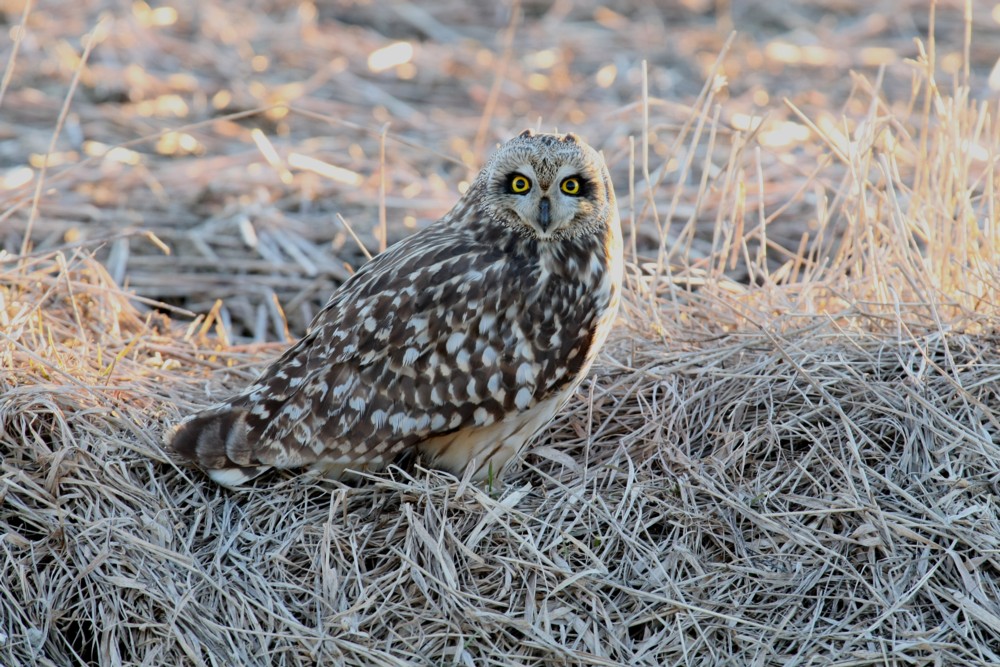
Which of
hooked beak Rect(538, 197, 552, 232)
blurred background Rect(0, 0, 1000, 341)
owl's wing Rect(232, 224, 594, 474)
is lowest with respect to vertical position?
blurred background Rect(0, 0, 1000, 341)

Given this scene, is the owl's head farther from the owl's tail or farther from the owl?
the owl's tail

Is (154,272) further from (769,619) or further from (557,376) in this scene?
(769,619)

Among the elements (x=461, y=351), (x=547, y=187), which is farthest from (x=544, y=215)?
(x=461, y=351)

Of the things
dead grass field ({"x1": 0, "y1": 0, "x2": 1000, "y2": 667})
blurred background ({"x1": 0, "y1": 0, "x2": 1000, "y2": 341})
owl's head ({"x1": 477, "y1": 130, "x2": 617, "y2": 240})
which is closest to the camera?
dead grass field ({"x1": 0, "y1": 0, "x2": 1000, "y2": 667})

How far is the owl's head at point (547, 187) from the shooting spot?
146 inches

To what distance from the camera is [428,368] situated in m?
3.73

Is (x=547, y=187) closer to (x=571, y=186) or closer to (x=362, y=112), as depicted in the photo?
(x=571, y=186)

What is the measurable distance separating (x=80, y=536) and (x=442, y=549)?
3.75 ft

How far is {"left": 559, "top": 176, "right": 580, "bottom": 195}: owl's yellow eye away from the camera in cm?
377

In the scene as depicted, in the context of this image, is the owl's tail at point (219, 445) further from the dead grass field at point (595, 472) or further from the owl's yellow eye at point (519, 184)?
the owl's yellow eye at point (519, 184)

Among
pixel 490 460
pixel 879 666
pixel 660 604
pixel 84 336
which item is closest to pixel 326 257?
pixel 84 336

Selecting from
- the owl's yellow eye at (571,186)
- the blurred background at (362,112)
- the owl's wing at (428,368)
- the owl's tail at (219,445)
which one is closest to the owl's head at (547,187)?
the owl's yellow eye at (571,186)

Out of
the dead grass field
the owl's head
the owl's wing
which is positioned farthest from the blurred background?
the owl's wing

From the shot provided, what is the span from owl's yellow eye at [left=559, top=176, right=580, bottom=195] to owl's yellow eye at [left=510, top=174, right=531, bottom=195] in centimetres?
12
